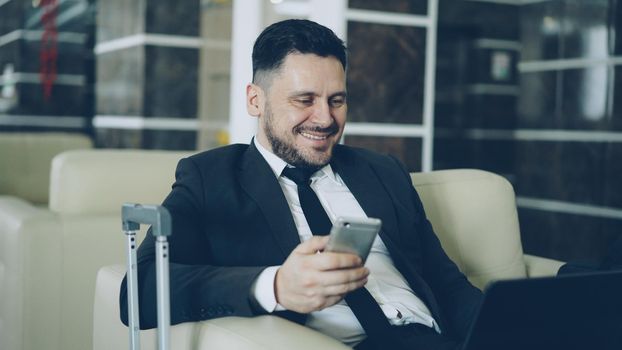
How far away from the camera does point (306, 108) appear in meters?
1.87

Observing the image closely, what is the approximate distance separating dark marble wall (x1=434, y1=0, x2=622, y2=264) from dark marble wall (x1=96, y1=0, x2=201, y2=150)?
2104 mm

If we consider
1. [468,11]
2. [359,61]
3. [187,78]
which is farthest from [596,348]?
[468,11]

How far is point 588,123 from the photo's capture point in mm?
5676

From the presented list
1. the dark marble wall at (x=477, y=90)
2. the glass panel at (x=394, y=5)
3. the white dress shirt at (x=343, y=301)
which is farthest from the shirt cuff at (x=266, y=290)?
the dark marble wall at (x=477, y=90)

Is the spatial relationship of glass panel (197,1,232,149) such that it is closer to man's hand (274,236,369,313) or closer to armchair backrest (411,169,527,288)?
armchair backrest (411,169,527,288)

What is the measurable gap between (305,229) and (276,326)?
0.42m

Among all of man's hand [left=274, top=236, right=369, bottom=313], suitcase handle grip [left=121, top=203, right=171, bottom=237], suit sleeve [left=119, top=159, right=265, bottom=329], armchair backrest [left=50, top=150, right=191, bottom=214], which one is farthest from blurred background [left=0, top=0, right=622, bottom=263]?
man's hand [left=274, top=236, right=369, bottom=313]

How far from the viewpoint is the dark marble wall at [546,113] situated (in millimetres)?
5531

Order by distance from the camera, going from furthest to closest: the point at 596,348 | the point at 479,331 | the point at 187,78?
the point at 187,78
the point at 596,348
the point at 479,331

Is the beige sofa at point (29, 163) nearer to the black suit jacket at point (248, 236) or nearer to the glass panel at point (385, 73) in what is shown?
the glass panel at point (385, 73)

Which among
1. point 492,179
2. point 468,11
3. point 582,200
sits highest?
point 468,11

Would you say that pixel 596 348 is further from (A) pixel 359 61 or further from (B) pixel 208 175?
(A) pixel 359 61

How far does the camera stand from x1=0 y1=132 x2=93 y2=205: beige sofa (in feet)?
17.2

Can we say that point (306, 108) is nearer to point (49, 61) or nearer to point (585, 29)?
point (585, 29)
